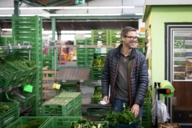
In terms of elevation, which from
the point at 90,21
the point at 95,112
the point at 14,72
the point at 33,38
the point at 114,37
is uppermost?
the point at 90,21

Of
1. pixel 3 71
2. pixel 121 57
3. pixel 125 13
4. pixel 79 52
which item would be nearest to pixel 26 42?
pixel 3 71

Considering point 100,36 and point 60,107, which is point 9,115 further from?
point 100,36

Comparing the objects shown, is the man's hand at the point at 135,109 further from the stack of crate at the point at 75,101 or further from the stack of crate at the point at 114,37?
the stack of crate at the point at 114,37

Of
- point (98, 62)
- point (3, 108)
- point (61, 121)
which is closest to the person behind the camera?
point (61, 121)

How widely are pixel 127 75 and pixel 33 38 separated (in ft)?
12.3

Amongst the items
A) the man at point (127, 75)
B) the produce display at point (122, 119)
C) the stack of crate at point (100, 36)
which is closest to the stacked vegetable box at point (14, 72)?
the man at point (127, 75)

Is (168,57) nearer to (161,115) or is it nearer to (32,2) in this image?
(161,115)

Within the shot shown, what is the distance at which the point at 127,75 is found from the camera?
3361 millimetres

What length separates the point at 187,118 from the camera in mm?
5305

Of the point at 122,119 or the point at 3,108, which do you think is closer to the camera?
the point at 122,119

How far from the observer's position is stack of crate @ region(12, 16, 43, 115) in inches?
257

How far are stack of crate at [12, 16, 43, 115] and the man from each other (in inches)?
135

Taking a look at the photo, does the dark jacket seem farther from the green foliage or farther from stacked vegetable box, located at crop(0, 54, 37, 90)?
stacked vegetable box, located at crop(0, 54, 37, 90)

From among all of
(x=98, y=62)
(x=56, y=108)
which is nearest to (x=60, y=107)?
(x=56, y=108)
